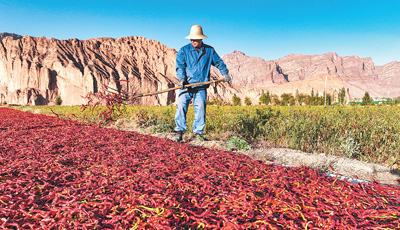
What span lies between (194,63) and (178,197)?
15.9 ft

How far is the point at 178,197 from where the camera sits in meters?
2.14

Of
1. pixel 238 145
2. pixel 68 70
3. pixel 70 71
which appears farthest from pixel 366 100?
pixel 68 70

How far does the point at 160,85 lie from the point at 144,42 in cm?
4786

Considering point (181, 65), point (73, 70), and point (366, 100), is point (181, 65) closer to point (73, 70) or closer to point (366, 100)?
point (366, 100)

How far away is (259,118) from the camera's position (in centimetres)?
888

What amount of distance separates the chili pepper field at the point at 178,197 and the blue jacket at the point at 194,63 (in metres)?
3.49

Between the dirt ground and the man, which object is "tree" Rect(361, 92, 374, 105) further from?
the dirt ground

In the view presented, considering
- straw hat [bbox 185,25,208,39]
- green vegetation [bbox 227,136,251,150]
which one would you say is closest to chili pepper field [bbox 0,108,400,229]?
green vegetation [bbox 227,136,251,150]

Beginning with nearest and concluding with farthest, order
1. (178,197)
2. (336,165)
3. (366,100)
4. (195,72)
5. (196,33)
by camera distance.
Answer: (178,197)
(336,165)
(196,33)
(195,72)
(366,100)

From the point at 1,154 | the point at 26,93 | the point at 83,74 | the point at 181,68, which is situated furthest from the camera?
the point at 83,74

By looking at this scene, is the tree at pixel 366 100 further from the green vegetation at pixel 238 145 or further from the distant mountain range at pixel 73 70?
the green vegetation at pixel 238 145

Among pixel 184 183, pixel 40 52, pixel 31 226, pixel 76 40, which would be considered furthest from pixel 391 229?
pixel 76 40

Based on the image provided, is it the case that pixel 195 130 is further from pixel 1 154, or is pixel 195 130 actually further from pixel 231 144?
pixel 1 154

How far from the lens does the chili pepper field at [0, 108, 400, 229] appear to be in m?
1.80
